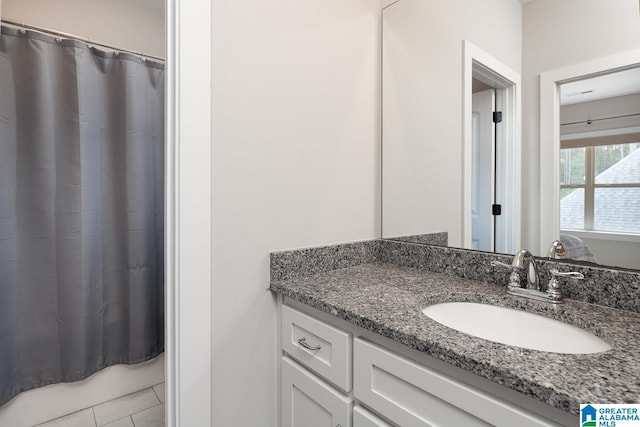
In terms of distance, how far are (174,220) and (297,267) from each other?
437 mm

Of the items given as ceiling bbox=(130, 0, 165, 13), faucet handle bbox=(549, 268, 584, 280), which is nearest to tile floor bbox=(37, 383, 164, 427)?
faucet handle bbox=(549, 268, 584, 280)

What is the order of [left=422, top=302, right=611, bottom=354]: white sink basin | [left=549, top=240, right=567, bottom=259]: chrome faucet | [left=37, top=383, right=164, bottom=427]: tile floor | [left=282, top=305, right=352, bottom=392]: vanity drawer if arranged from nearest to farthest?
[left=422, top=302, right=611, bottom=354]: white sink basin < [left=282, top=305, right=352, bottom=392]: vanity drawer < [left=549, top=240, right=567, bottom=259]: chrome faucet < [left=37, top=383, right=164, bottom=427]: tile floor

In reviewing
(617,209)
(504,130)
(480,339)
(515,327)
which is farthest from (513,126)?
(480,339)

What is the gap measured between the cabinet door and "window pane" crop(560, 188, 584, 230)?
80 cm

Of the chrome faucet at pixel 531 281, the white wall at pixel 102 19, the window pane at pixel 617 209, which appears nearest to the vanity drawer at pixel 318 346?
the chrome faucet at pixel 531 281

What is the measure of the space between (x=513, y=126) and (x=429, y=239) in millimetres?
498

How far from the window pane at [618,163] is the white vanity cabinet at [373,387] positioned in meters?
0.69

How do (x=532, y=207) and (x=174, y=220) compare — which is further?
(x=532, y=207)

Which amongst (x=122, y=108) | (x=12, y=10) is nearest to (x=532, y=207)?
(x=122, y=108)

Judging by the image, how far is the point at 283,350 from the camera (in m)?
1.08

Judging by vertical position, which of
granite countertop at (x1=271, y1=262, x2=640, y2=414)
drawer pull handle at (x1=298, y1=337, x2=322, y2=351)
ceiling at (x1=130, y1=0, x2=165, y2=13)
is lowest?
drawer pull handle at (x1=298, y1=337, x2=322, y2=351)

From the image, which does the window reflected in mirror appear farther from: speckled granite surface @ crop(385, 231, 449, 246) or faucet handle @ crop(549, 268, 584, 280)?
speckled granite surface @ crop(385, 231, 449, 246)

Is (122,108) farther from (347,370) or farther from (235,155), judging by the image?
(347,370)

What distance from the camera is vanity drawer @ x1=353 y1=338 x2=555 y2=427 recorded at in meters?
0.56
